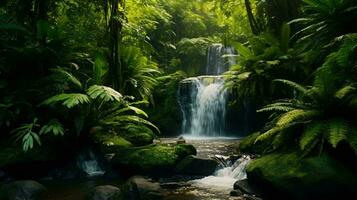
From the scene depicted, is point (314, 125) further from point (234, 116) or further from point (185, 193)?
point (234, 116)

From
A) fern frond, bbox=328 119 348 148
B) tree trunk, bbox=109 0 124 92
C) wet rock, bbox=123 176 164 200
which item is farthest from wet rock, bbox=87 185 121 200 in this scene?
tree trunk, bbox=109 0 124 92

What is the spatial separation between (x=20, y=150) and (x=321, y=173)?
541cm

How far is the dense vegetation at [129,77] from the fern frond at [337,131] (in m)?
0.01

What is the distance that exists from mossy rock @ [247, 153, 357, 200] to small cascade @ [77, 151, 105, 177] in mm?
3789

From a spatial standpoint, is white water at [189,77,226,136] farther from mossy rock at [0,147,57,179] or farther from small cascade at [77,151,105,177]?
mossy rock at [0,147,57,179]

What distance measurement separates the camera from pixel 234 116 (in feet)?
46.0

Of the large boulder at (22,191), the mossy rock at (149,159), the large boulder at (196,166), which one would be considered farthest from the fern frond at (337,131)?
the large boulder at (22,191)

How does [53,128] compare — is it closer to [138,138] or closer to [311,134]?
[138,138]

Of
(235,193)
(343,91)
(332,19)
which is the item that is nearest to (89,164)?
(235,193)

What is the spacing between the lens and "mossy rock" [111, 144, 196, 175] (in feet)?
24.8

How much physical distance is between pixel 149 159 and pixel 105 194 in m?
1.96

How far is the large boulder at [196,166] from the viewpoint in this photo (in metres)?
7.57

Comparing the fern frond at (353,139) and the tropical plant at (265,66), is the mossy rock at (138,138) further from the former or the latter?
the fern frond at (353,139)

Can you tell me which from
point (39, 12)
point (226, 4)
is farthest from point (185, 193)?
point (226, 4)
